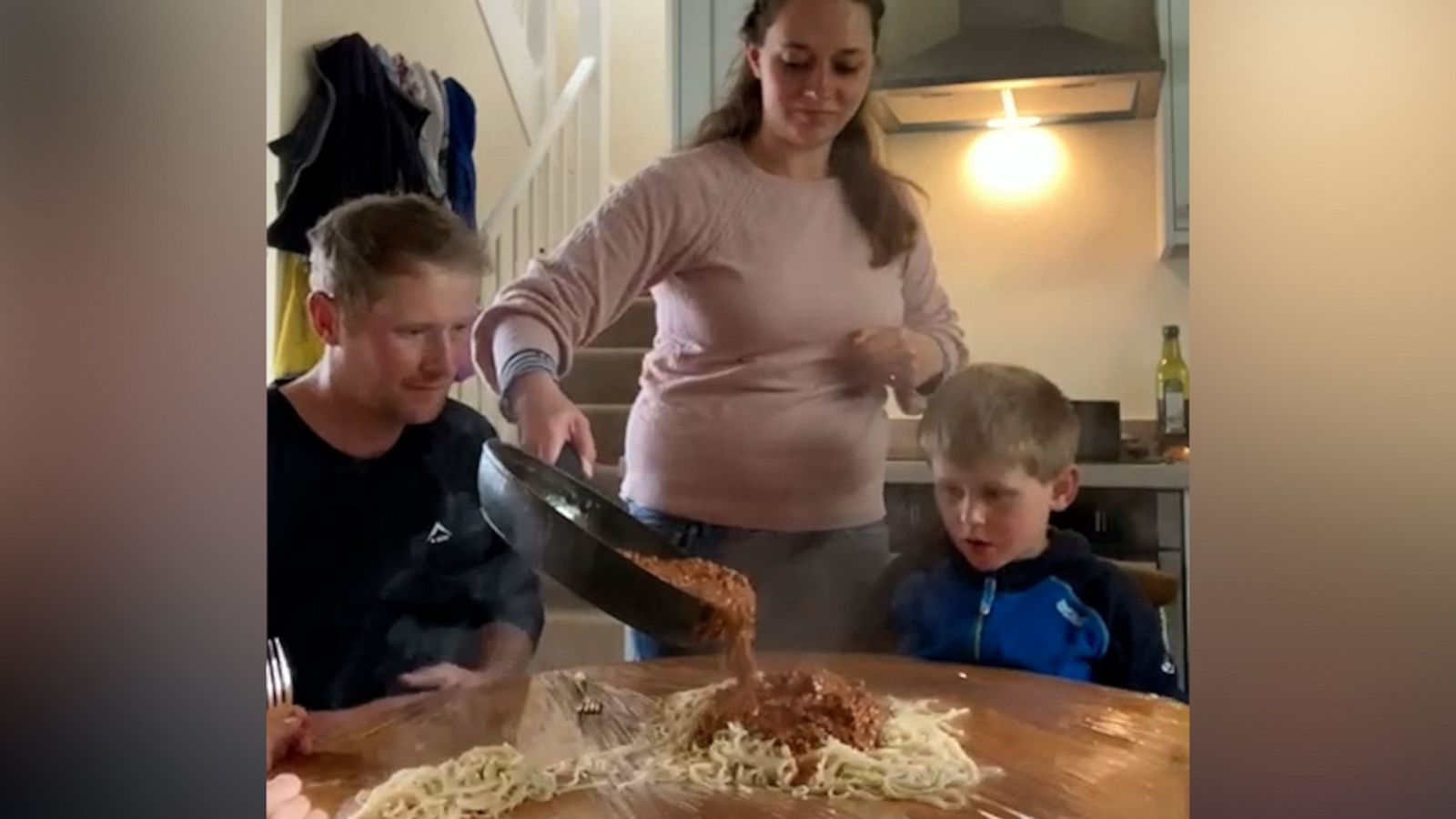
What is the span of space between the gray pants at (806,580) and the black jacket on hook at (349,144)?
405mm

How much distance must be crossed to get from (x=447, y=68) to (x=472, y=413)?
294 mm

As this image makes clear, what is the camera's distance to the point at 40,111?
46.3 inches

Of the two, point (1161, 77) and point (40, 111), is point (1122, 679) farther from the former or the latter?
point (40, 111)

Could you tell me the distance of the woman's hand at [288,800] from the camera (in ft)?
3.62

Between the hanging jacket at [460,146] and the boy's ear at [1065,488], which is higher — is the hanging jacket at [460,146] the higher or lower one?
the higher one

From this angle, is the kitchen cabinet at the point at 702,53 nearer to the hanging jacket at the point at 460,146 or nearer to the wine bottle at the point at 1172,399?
the hanging jacket at the point at 460,146

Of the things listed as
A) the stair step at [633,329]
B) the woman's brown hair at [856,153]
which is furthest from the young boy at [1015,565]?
the stair step at [633,329]

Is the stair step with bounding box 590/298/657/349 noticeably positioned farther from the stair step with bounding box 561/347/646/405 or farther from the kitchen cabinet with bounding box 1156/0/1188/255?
the kitchen cabinet with bounding box 1156/0/1188/255

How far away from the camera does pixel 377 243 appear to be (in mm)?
1130

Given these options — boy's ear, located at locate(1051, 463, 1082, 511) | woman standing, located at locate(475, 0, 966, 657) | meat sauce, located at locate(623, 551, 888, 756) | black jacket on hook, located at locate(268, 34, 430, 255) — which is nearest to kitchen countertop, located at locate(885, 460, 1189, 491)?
boy's ear, located at locate(1051, 463, 1082, 511)

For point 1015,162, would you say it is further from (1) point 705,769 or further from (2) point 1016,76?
(1) point 705,769

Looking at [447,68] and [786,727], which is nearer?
[786,727]

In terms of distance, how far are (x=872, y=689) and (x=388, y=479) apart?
443mm

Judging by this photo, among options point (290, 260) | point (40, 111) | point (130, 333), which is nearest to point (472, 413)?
point (290, 260)
